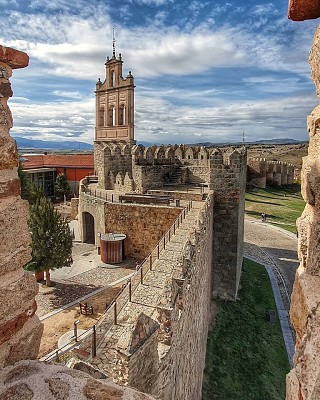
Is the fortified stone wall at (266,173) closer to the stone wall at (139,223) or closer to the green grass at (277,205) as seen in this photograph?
the green grass at (277,205)

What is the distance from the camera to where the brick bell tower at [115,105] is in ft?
86.8

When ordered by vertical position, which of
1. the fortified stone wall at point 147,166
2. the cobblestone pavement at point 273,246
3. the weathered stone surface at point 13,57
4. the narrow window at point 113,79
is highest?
the narrow window at point 113,79

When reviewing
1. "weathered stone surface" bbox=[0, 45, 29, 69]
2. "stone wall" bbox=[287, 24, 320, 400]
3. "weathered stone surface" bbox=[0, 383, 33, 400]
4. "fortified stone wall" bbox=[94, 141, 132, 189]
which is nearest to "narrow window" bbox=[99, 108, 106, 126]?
"fortified stone wall" bbox=[94, 141, 132, 189]

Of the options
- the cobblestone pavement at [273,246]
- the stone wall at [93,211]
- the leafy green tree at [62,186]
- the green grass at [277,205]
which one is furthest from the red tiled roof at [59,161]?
the cobblestone pavement at [273,246]

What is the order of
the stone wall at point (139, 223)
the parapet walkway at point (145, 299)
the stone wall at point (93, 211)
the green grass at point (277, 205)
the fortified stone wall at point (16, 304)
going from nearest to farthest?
1. the fortified stone wall at point (16, 304)
2. the parapet walkway at point (145, 299)
3. the stone wall at point (139, 223)
4. the stone wall at point (93, 211)
5. the green grass at point (277, 205)

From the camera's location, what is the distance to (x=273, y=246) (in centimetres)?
2464

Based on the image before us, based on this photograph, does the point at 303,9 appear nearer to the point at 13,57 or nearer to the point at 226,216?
the point at 13,57

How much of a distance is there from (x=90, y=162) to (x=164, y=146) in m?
14.8

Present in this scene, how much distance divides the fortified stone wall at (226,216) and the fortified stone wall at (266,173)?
33010 mm

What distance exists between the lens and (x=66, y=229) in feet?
44.4

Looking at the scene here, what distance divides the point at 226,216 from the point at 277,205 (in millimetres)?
25036

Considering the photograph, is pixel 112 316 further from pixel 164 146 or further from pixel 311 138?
pixel 164 146

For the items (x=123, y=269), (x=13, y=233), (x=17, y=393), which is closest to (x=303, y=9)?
(x=13, y=233)

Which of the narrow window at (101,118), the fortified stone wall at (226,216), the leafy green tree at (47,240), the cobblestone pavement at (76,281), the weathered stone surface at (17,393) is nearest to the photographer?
the weathered stone surface at (17,393)
